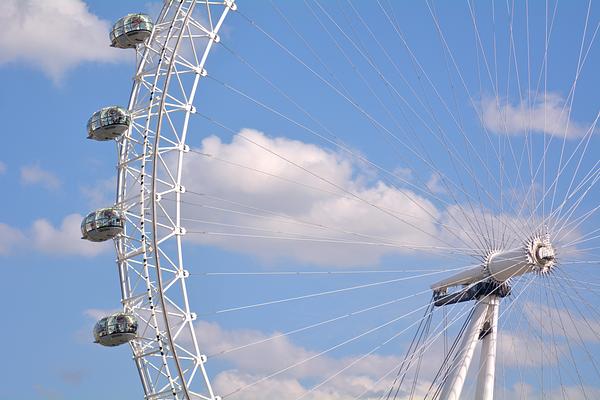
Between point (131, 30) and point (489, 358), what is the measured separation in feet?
48.2

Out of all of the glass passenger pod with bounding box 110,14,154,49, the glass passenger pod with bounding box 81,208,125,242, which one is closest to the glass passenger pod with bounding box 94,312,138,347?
the glass passenger pod with bounding box 81,208,125,242

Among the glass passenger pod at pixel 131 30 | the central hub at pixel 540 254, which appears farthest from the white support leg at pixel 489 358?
the glass passenger pod at pixel 131 30

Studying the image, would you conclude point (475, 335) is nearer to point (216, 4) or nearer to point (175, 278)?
point (175, 278)

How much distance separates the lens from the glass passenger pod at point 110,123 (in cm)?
3862

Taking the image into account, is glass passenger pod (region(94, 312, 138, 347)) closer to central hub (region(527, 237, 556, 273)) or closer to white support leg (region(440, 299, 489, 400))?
white support leg (region(440, 299, 489, 400))

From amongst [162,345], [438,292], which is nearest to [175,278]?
[162,345]

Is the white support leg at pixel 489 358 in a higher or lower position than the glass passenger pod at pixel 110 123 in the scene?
lower

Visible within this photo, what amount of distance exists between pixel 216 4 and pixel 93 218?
7.38 meters

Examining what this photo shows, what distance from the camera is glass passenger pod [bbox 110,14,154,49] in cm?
3953

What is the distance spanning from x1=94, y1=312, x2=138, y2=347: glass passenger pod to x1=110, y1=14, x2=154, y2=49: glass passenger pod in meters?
8.66

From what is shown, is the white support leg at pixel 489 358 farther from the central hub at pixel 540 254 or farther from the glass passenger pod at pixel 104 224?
the glass passenger pod at pixel 104 224

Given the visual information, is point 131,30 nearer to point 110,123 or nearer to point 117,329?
point 110,123

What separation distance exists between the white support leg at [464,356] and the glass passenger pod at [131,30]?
1308 cm

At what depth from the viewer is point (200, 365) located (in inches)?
1373
